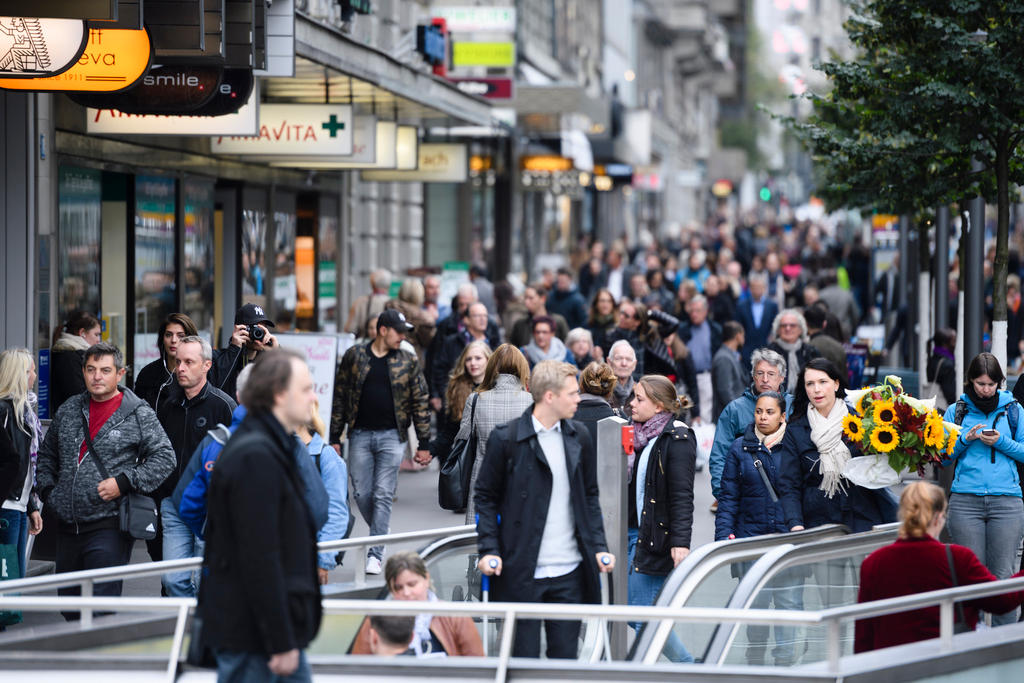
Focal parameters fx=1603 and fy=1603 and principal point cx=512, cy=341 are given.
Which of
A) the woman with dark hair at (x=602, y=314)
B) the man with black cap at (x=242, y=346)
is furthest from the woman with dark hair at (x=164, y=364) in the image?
the woman with dark hair at (x=602, y=314)

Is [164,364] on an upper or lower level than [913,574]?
upper

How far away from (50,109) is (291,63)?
1953 mm

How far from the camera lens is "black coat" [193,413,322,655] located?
4.91 m

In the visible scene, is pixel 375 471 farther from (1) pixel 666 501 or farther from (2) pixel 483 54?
(2) pixel 483 54

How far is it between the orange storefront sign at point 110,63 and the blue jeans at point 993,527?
5.41 metres

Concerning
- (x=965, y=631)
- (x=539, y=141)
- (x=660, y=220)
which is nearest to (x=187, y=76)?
(x=965, y=631)

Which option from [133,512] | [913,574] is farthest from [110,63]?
[913,574]

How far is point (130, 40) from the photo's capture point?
9.77 meters

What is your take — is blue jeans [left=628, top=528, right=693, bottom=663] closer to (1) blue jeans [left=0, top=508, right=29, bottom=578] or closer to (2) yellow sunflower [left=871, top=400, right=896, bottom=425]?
(2) yellow sunflower [left=871, top=400, right=896, bottom=425]

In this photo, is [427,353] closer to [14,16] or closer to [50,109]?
[50,109]

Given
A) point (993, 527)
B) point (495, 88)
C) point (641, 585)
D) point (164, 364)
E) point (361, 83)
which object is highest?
point (495, 88)

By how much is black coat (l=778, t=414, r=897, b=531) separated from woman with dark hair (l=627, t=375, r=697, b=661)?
55 cm

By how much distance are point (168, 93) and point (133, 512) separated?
3937 mm

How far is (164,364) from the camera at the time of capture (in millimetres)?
10062
